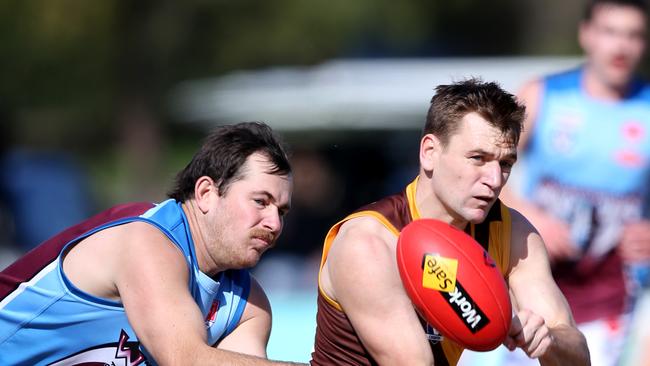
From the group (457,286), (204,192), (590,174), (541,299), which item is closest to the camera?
(457,286)

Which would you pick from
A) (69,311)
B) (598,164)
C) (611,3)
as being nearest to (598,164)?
(598,164)

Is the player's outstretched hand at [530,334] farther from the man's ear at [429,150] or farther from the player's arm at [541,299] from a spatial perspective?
the man's ear at [429,150]

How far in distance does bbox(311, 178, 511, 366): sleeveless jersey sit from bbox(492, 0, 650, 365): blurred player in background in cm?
199

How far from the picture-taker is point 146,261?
4.73 m

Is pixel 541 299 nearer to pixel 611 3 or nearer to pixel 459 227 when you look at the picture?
pixel 459 227

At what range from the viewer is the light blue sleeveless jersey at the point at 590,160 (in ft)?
22.8

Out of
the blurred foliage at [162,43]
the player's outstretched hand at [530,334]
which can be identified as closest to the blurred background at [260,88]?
the blurred foliage at [162,43]

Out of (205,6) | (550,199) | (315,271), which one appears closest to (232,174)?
(550,199)

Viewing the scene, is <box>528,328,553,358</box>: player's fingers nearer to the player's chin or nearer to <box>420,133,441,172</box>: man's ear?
the player's chin

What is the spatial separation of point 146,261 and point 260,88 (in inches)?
441

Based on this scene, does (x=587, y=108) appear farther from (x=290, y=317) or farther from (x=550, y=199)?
(x=290, y=317)

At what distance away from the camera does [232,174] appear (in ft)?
16.4

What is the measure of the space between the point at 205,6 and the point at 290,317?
12.4 metres

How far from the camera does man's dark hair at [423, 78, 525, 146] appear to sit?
15.0 feet
